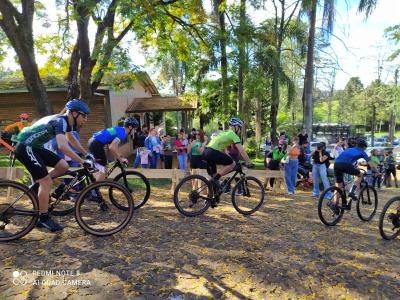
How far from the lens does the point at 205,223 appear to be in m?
6.61

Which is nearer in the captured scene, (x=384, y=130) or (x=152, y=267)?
(x=152, y=267)

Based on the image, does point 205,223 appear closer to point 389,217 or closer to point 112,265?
point 112,265

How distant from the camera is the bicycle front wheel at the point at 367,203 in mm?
7662

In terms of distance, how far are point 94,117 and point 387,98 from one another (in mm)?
30019

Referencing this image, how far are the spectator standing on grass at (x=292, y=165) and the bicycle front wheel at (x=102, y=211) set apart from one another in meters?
5.61

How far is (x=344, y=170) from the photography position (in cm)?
737

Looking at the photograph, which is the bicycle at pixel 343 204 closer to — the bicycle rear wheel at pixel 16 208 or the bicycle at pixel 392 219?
the bicycle at pixel 392 219

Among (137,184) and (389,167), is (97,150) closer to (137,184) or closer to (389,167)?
(137,184)

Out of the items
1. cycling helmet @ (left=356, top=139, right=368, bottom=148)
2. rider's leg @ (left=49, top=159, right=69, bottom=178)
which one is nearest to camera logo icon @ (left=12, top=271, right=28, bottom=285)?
rider's leg @ (left=49, top=159, right=69, bottom=178)

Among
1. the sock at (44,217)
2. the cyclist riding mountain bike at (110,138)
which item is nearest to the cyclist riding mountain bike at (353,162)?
the cyclist riding mountain bike at (110,138)

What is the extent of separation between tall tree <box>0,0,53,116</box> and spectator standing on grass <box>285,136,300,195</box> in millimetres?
7045

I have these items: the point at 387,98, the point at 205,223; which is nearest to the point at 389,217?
the point at 205,223

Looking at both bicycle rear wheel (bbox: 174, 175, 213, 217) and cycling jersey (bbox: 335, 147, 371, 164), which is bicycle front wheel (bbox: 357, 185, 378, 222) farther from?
bicycle rear wheel (bbox: 174, 175, 213, 217)

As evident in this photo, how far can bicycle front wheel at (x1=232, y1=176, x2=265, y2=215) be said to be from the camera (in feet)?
24.0
